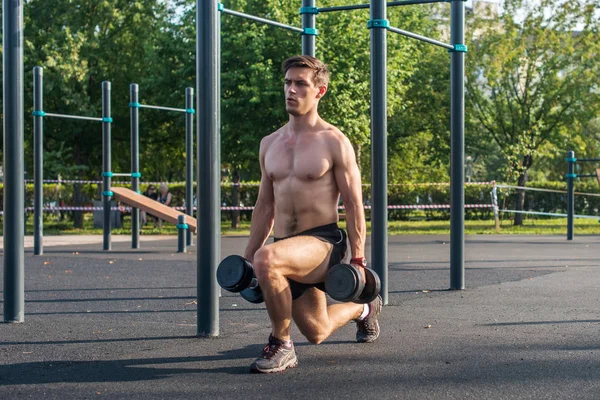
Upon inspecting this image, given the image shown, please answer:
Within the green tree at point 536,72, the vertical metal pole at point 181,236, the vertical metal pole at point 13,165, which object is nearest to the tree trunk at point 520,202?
the green tree at point 536,72

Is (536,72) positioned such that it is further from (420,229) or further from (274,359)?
(274,359)

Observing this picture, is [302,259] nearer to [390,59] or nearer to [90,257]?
[90,257]

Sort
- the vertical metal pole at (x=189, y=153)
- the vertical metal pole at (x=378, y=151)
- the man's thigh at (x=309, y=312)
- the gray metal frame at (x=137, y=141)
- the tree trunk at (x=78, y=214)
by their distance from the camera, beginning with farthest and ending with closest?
the tree trunk at (x=78, y=214) → the gray metal frame at (x=137, y=141) → the vertical metal pole at (x=189, y=153) → the vertical metal pole at (x=378, y=151) → the man's thigh at (x=309, y=312)

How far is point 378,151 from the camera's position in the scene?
890 centimetres

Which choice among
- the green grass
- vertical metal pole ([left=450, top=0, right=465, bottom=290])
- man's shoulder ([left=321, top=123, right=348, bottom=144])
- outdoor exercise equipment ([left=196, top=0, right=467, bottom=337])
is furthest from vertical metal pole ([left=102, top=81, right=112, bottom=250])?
man's shoulder ([left=321, top=123, right=348, bottom=144])

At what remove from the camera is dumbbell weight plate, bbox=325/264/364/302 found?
5461 millimetres

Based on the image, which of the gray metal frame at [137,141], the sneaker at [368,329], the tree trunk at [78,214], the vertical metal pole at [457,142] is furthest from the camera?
the tree trunk at [78,214]

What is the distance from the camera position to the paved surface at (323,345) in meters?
5.07

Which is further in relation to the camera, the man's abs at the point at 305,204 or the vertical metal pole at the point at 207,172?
the vertical metal pole at the point at 207,172

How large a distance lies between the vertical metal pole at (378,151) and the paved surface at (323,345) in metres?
0.54

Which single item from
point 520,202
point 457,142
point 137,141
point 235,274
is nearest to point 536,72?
point 520,202

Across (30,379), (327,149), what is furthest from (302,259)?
(30,379)

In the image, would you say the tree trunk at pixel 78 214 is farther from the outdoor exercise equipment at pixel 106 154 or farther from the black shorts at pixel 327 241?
the black shorts at pixel 327 241

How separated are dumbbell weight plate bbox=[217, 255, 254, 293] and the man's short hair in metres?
1.16
